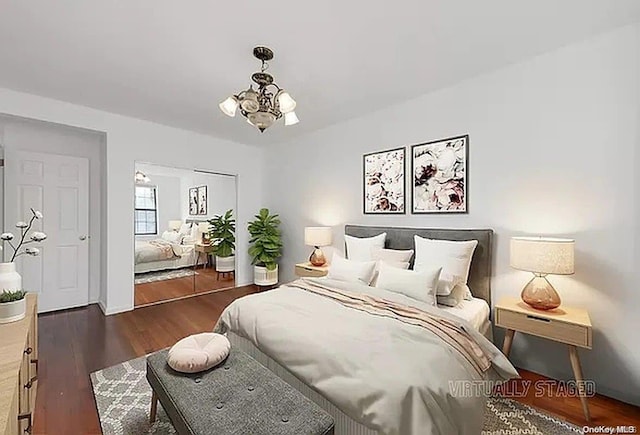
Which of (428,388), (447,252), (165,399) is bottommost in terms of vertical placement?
(165,399)

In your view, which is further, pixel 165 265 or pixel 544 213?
pixel 165 265

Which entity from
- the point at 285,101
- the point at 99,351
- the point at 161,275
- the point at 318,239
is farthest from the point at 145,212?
the point at 285,101

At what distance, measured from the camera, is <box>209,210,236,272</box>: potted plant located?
16.9 feet

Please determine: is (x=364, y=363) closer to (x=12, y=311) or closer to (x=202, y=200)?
(x=12, y=311)

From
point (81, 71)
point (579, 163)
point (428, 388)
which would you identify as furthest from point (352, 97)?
point (428, 388)

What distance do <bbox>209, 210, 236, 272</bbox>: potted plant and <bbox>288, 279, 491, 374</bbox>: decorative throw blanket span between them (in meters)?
3.34

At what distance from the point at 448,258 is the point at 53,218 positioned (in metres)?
4.89

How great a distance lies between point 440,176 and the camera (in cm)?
318

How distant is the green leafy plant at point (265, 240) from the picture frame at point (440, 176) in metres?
2.52

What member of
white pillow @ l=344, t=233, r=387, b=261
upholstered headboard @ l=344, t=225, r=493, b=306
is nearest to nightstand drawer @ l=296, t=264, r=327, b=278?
white pillow @ l=344, t=233, r=387, b=261

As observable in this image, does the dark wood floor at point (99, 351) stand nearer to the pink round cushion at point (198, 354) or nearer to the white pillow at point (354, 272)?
the pink round cushion at point (198, 354)

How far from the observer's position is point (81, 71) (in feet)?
9.15

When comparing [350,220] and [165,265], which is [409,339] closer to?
[350,220]

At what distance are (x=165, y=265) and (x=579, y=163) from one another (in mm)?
5216
